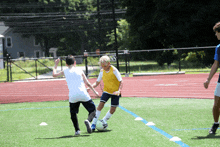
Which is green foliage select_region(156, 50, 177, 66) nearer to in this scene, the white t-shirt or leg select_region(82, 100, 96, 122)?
leg select_region(82, 100, 96, 122)

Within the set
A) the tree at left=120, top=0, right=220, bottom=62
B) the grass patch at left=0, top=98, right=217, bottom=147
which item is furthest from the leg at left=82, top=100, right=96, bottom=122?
the tree at left=120, top=0, right=220, bottom=62

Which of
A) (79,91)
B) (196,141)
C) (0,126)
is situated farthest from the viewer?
(0,126)

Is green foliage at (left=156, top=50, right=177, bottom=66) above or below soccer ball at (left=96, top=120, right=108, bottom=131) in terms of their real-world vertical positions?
above

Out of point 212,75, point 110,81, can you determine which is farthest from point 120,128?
point 212,75

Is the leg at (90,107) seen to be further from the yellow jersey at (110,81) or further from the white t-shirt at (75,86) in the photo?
the yellow jersey at (110,81)

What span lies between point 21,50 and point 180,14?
47693 mm

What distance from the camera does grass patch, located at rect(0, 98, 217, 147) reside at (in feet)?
A: 20.4

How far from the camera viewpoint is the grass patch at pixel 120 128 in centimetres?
622

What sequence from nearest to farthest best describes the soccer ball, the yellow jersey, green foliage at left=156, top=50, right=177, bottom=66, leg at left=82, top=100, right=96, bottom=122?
leg at left=82, top=100, right=96, bottom=122 < the soccer ball < the yellow jersey < green foliage at left=156, top=50, right=177, bottom=66

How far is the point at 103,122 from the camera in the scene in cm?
732

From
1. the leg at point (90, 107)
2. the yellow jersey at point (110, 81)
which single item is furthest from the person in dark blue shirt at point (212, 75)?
the leg at point (90, 107)

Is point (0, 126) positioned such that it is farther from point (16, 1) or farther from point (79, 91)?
point (16, 1)

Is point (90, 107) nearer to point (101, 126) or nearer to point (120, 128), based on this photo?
point (101, 126)

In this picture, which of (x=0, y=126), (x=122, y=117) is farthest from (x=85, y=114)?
(x=0, y=126)
